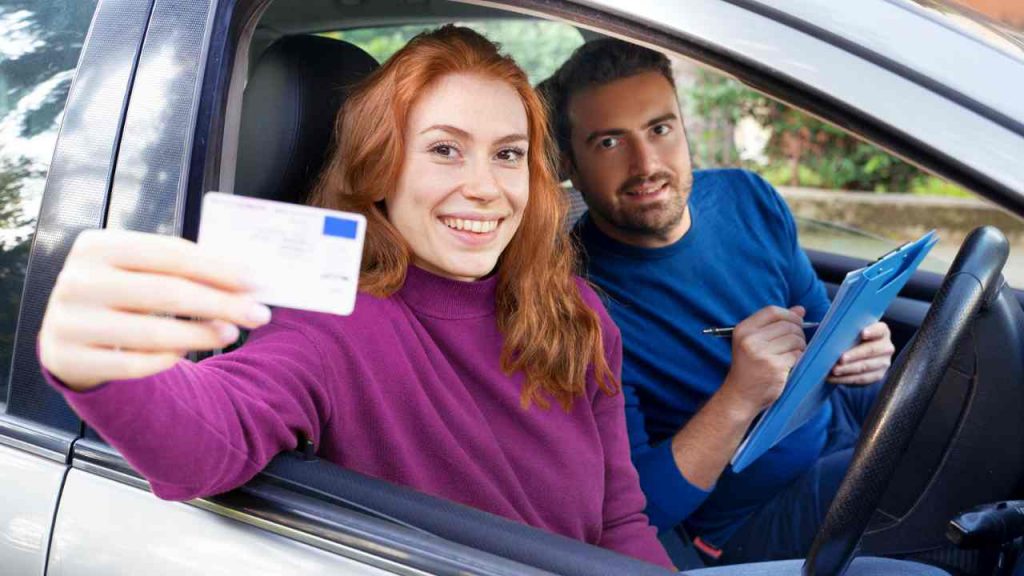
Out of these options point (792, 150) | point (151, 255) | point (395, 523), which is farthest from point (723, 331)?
point (792, 150)

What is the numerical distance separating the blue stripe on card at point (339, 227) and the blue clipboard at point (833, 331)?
34.8 inches

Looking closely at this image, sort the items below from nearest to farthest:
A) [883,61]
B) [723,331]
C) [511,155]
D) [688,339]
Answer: [883,61], [511,155], [723,331], [688,339]

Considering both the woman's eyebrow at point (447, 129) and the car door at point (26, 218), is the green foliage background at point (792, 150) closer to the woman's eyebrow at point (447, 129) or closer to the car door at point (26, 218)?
the woman's eyebrow at point (447, 129)

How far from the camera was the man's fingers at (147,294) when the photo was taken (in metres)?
1.01

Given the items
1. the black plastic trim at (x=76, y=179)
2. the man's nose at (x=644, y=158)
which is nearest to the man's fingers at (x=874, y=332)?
the man's nose at (x=644, y=158)

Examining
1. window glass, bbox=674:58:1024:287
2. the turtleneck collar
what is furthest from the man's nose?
window glass, bbox=674:58:1024:287

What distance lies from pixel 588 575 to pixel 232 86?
824 millimetres

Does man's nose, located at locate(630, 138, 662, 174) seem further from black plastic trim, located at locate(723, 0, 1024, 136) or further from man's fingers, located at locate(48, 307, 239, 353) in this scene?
man's fingers, located at locate(48, 307, 239, 353)

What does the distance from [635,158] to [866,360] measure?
25.5 inches

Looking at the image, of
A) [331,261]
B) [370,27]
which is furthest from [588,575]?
[370,27]

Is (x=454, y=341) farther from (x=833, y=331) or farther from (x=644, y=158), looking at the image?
(x=644, y=158)

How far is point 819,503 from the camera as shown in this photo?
2377 millimetres

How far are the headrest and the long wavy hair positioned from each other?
0.05m

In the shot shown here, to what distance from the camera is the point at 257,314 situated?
1.03 m
